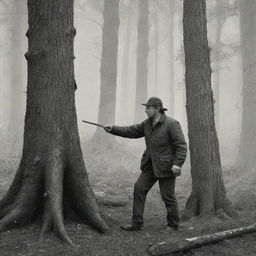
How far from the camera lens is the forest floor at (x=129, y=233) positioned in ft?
17.9

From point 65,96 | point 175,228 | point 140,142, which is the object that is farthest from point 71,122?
point 140,142

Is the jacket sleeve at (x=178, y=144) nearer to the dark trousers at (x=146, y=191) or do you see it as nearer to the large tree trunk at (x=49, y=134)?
the dark trousers at (x=146, y=191)

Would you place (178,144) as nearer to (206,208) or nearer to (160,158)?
(160,158)

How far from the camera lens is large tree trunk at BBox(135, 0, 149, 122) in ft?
72.4

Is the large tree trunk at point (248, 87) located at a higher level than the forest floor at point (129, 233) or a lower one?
higher

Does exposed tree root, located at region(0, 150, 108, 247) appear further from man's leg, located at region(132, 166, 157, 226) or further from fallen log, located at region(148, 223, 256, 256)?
fallen log, located at region(148, 223, 256, 256)

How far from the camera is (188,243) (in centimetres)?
580

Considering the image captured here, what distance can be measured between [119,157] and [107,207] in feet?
24.9

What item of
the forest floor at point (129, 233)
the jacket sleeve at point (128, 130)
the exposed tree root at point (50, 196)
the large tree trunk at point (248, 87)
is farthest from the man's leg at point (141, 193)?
A: the large tree trunk at point (248, 87)

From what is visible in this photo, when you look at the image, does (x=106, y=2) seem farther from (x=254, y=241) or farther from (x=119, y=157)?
(x=254, y=241)

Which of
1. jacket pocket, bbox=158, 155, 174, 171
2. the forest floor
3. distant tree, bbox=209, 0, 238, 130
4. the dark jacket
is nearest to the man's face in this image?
the dark jacket

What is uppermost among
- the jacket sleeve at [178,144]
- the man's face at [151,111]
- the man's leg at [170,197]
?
the man's face at [151,111]

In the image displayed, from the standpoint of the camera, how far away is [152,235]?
21.6 feet

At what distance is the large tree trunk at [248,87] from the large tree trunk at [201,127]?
19.5 feet
